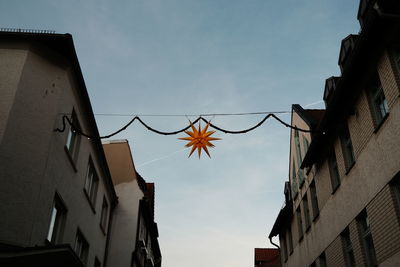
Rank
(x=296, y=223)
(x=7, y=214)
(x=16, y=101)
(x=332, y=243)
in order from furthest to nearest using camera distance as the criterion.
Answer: (x=296, y=223) → (x=332, y=243) → (x=16, y=101) → (x=7, y=214)

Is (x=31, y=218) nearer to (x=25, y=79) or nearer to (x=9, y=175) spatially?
(x=9, y=175)

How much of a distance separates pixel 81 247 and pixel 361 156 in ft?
36.3

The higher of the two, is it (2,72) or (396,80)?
(2,72)

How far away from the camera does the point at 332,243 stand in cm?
1653

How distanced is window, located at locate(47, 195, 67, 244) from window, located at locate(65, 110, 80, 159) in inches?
72.0

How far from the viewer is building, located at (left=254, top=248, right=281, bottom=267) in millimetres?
40125

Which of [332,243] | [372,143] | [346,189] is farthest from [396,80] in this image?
[332,243]

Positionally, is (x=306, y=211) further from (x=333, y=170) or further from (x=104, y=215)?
(x=104, y=215)

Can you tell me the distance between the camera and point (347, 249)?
50.4 ft

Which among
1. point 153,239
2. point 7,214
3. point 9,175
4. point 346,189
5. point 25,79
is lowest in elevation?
point 7,214

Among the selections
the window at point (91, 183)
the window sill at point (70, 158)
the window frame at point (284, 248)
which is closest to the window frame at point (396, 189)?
the window sill at point (70, 158)

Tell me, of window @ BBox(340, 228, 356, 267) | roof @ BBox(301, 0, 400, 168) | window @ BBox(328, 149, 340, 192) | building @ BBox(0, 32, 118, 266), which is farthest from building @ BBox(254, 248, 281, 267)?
building @ BBox(0, 32, 118, 266)

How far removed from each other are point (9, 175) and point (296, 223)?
1635 cm

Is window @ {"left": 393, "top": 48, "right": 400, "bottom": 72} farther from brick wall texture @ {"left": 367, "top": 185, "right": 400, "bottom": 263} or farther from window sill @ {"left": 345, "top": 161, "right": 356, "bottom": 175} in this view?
window sill @ {"left": 345, "top": 161, "right": 356, "bottom": 175}
